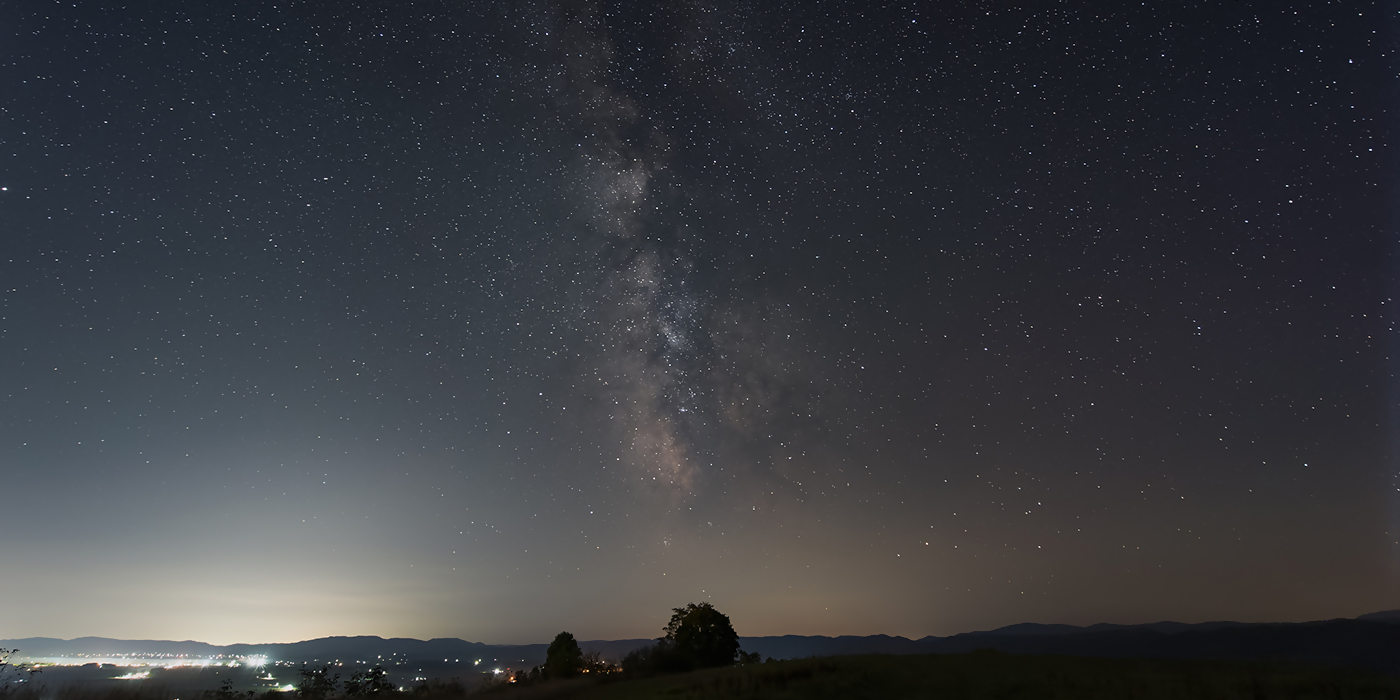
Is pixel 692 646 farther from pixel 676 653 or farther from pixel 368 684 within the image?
pixel 368 684

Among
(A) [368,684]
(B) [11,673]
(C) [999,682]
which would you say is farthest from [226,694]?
(C) [999,682]

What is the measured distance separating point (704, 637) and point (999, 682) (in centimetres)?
1828

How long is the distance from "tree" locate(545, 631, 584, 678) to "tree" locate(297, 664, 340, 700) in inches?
396

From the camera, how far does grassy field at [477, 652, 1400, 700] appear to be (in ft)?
57.6

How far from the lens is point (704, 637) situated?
3512 centimetres

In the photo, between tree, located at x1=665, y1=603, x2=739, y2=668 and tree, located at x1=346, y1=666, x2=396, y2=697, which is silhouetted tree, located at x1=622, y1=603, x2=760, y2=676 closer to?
tree, located at x1=665, y1=603, x2=739, y2=668

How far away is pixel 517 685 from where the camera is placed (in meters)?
27.4

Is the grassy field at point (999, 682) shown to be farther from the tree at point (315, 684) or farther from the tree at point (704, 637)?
the tree at point (704, 637)

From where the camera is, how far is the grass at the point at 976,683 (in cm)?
1739

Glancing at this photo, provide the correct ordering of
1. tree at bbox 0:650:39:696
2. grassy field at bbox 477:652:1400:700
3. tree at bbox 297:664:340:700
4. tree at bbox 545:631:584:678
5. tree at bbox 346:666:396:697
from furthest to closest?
tree at bbox 545:631:584:678
tree at bbox 346:666:396:697
tree at bbox 297:664:340:700
grassy field at bbox 477:652:1400:700
tree at bbox 0:650:39:696

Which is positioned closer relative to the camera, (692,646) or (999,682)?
(999,682)

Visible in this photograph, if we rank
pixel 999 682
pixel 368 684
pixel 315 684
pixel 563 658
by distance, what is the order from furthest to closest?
pixel 563 658
pixel 368 684
pixel 315 684
pixel 999 682

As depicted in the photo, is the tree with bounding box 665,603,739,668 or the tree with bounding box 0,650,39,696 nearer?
the tree with bounding box 0,650,39,696

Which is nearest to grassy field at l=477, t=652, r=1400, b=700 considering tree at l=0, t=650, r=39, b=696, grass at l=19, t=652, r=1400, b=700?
grass at l=19, t=652, r=1400, b=700
